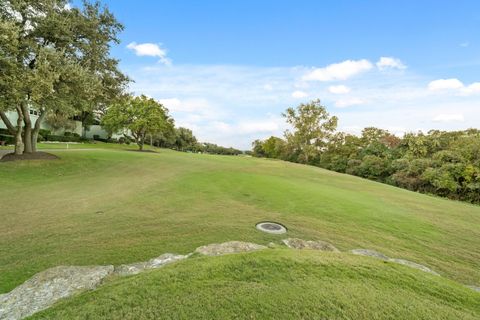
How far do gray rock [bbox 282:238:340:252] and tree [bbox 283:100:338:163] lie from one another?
4284 cm

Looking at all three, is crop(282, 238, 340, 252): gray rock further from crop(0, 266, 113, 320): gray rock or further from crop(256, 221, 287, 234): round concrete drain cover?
crop(0, 266, 113, 320): gray rock

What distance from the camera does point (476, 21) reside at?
430 inches

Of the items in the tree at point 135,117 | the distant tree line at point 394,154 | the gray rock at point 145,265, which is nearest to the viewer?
the gray rock at point 145,265

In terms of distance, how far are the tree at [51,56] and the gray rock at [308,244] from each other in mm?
12644

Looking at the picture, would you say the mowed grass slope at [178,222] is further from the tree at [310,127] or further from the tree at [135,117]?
the tree at [310,127]

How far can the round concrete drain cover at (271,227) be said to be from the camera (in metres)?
5.98

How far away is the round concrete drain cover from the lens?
19.6 ft

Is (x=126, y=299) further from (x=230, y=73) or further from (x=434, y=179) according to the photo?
(x=434, y=179)

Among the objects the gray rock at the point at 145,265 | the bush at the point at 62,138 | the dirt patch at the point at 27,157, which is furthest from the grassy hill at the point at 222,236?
the bush at the point at 62,138

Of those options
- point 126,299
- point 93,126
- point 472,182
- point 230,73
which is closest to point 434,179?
point 472,182

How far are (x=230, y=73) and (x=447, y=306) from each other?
1933cm

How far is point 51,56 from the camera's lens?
38.2 feet

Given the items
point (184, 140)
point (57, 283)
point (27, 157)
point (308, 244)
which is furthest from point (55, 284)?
point (184, 140)

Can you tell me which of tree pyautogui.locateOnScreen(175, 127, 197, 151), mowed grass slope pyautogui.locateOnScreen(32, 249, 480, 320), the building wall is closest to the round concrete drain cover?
mowed grass slope pyautogui.locateOnScreen(32, 249, 480, 320)
